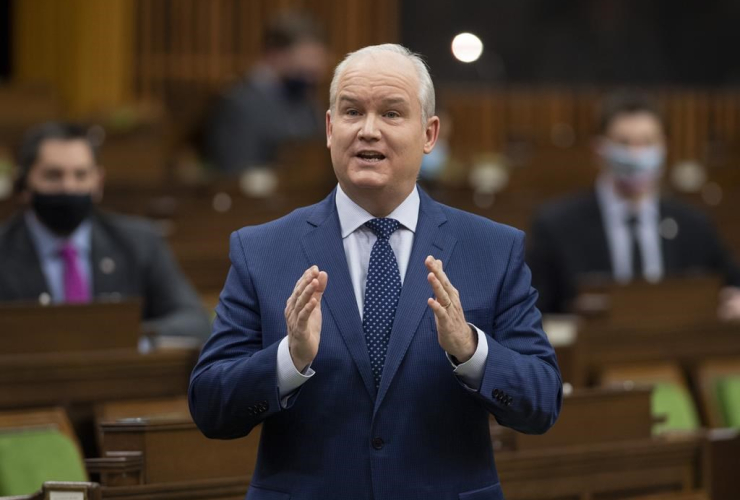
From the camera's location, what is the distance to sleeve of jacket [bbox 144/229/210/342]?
4.23 metres

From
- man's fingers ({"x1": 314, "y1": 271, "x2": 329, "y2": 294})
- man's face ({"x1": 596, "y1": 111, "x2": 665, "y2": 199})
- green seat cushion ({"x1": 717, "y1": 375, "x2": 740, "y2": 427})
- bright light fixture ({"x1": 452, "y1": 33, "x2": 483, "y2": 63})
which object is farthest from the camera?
man's face ({"x1": 596, "y1": 111, "x2": 665, "y2": 199})

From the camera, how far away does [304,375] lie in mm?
2076

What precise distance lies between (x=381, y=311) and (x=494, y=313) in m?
0.19

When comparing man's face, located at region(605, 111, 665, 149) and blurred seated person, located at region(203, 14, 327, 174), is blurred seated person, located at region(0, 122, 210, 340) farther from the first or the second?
blurred seated person, located at region(203, 14, 327, 174)

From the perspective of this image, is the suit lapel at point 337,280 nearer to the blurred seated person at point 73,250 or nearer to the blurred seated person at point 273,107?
the blurred seated person at point 73,250

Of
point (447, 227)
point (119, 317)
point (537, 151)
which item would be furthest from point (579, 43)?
point (447, 227)

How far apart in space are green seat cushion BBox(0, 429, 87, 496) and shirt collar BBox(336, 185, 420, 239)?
1077 millimetres

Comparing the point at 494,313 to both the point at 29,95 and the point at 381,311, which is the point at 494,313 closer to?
the point at 381,311

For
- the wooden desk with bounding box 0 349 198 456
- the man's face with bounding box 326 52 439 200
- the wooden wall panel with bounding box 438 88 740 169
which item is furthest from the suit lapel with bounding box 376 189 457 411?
the wooden wall panel with bounding box 438 88 740 169

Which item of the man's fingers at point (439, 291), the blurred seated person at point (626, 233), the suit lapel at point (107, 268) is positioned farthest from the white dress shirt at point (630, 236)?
the man's fingers at point (439, 291)

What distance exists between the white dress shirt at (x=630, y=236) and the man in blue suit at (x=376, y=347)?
3.17 meters

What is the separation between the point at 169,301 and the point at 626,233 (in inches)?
77.2

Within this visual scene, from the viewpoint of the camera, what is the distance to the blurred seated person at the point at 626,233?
17.3 feet

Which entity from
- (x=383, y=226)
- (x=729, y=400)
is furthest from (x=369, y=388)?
(x=729, y=400)
